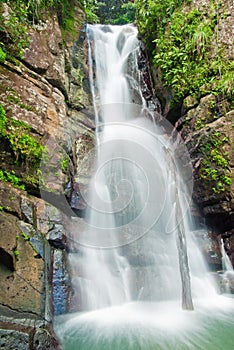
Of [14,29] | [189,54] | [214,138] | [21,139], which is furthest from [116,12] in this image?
[21,139]

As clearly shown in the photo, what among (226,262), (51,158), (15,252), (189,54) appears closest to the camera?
(15,252)

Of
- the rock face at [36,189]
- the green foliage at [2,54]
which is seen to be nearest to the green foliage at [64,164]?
the rock face at [36,189]

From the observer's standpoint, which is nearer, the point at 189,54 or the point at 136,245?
the point at 136,245

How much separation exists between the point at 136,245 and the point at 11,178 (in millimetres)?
3064

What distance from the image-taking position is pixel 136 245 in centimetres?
557

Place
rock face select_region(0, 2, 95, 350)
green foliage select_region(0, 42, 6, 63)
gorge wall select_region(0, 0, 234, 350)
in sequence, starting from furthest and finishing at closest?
green foliage select_region(0, 42, 6, 63) < gorge wall select_region(0, 0, 234, 350) < rock face select_region(0, 2, 95, 350)

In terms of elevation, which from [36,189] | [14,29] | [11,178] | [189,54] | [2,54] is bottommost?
[36,189]

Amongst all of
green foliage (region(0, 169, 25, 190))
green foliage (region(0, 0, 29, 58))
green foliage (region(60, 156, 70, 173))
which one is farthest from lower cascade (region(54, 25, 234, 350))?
green foliage (region(0, 0, 29, 58))

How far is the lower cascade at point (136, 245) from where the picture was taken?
137 inches

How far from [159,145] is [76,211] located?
319cm

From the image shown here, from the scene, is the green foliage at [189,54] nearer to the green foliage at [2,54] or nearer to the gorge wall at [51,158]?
the gorge wall at [51,158]

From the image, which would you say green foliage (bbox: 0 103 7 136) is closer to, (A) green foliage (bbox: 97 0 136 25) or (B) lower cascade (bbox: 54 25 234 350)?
(B) lower cascade (bbox: 54 25 234 350)

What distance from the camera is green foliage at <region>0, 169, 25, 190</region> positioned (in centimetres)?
390

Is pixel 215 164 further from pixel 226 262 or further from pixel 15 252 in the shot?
pixel 15 252
